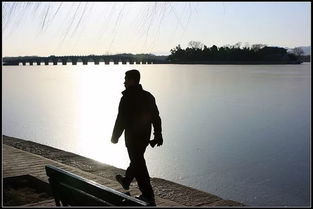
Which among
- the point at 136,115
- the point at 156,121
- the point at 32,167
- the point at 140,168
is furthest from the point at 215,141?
the point at 136,115

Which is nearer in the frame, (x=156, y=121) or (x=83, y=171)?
(x=156, y=121)

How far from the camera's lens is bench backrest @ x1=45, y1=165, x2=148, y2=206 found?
309 centimetres

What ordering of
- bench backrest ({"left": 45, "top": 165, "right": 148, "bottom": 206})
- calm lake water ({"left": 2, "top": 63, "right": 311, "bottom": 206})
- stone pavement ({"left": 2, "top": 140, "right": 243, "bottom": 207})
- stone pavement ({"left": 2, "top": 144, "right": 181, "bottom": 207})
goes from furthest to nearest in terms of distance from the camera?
calm lake water ({"left": 2, "top": 63, "right": 311, "bottom": 206}) → stone pavement ({"left": 2, "top": 144, "right": 181, "bottom": 207}) → stone pavement ({"left": 2, "top": 140, "right": 243, "bottom": 207}) → bench backrest ({"left": 45, "top": 165, "right": 148, "bottom": 206})

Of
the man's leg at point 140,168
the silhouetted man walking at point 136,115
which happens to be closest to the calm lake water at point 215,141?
the man's leg at point 140,168

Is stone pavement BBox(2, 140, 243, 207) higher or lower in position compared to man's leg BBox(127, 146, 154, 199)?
lower

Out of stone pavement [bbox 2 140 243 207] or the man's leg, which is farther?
stone pavement [bbox 2 140 243 207]

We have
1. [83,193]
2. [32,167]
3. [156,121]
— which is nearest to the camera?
[83,193]

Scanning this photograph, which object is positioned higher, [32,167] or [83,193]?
[83,193]

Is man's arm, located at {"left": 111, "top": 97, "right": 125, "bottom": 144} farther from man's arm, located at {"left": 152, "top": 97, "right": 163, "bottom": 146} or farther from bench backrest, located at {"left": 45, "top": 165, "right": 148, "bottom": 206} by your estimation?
bench backrest, located at {"left": 45, "top": 165, "right": 148, "bottom": 206}

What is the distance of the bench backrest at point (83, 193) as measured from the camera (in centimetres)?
309

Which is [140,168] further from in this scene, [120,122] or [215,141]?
[215,141]

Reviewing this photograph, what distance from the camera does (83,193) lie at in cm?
338

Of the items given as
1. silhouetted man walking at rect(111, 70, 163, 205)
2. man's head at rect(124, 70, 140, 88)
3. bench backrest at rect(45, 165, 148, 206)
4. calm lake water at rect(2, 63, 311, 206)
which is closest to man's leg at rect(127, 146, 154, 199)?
silhouetted man walking at rect(111, 70, 163, 205)

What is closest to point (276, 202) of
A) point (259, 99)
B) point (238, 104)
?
point (238, 104)
